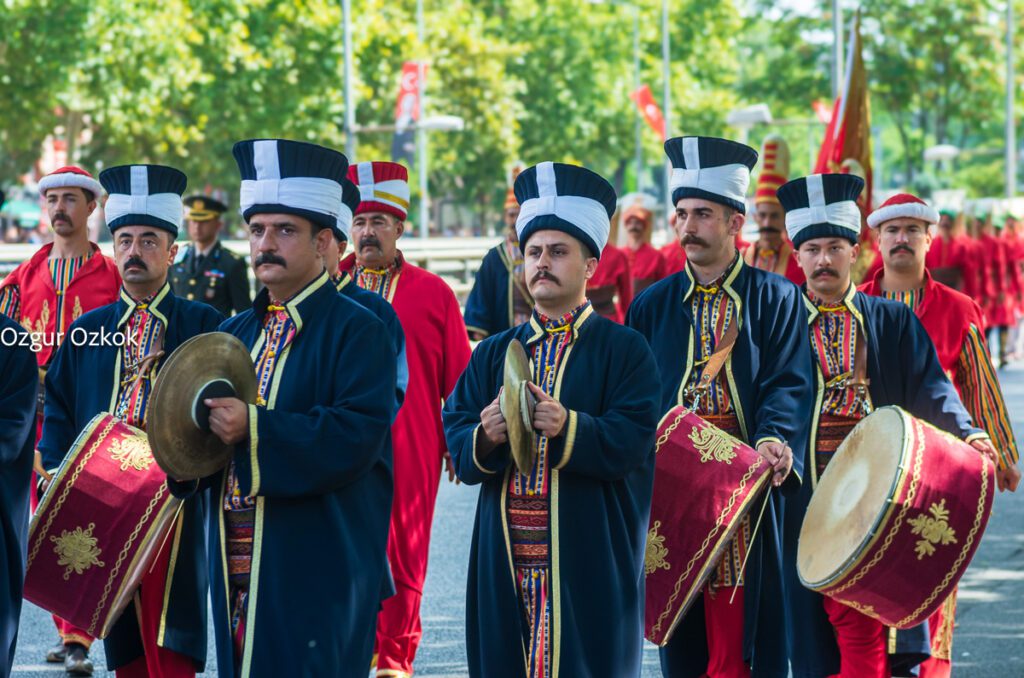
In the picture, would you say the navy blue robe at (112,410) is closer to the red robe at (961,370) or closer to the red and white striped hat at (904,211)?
the red robe at (961,370)

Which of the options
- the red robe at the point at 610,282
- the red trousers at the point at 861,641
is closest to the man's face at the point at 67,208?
the red trousers at the point at 861,641

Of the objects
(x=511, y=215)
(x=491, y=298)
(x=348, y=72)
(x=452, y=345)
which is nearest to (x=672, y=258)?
(x=511, y=215)

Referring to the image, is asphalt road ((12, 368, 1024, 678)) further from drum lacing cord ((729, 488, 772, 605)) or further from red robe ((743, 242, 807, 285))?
red robe ((743, 242, 807, 285))

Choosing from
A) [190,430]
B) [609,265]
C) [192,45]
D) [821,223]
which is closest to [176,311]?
[190,430]

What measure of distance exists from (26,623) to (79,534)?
3.14 metres

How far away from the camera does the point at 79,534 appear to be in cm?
606

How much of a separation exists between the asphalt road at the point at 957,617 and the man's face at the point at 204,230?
7.54 ft

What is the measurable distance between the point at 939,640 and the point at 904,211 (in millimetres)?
1924

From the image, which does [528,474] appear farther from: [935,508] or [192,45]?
[192,45]

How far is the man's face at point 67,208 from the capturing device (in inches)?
326

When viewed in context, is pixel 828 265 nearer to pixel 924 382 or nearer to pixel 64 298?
pixel 924 382

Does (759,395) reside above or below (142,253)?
below

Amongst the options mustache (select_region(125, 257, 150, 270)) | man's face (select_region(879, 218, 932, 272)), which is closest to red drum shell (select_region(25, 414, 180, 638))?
mustache (select_region(125, 257, 150, 270))

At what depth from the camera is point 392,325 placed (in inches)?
227
